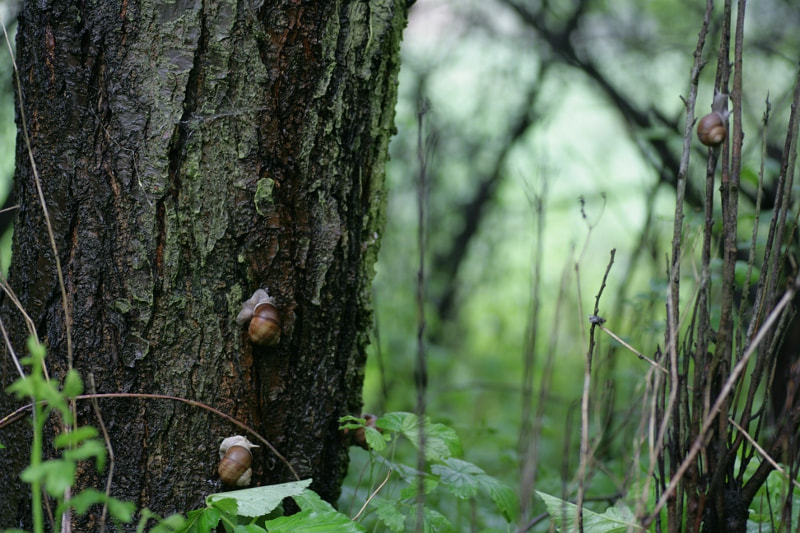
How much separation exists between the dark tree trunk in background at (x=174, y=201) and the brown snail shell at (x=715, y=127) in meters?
0.86

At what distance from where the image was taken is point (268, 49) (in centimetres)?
153

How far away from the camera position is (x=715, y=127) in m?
1.34

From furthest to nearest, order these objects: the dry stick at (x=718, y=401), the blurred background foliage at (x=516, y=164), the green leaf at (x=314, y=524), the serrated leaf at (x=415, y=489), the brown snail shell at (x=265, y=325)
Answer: the blurred background foliage at (x=516, y=164) → the serrated leaf at (x=415, y=489) → the brown snail shell at (x=265, y=325) → the green leaf at (x=314, y=524) → the dry stick at (x=718, y=401)

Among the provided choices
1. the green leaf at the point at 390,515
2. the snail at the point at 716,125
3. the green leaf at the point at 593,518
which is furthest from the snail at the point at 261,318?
the snail at the point at 716,125

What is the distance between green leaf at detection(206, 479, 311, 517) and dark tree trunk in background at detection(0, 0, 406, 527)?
0.14m

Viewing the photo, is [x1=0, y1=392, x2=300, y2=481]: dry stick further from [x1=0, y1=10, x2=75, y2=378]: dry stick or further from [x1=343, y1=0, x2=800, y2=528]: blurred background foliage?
[x1=343, y1=0, x2=800, y2=528]: blurred background foliage

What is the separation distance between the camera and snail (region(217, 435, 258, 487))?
1489 mm

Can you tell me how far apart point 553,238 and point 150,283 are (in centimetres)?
766

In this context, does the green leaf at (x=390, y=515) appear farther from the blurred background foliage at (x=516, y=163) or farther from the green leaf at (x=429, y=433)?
the blurred background foliage at (x=516, y=163)

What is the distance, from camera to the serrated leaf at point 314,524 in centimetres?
129

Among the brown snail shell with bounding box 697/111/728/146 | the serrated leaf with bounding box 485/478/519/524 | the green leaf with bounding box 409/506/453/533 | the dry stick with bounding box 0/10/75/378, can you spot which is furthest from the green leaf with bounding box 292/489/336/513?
the brown snail shell with bounding box 697/111/728/146

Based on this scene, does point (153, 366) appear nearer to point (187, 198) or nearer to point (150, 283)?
point (150, 283)

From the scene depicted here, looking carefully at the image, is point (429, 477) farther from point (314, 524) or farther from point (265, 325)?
point (265, 325)

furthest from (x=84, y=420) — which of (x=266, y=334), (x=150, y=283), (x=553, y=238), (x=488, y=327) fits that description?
(x=553, y=238)
